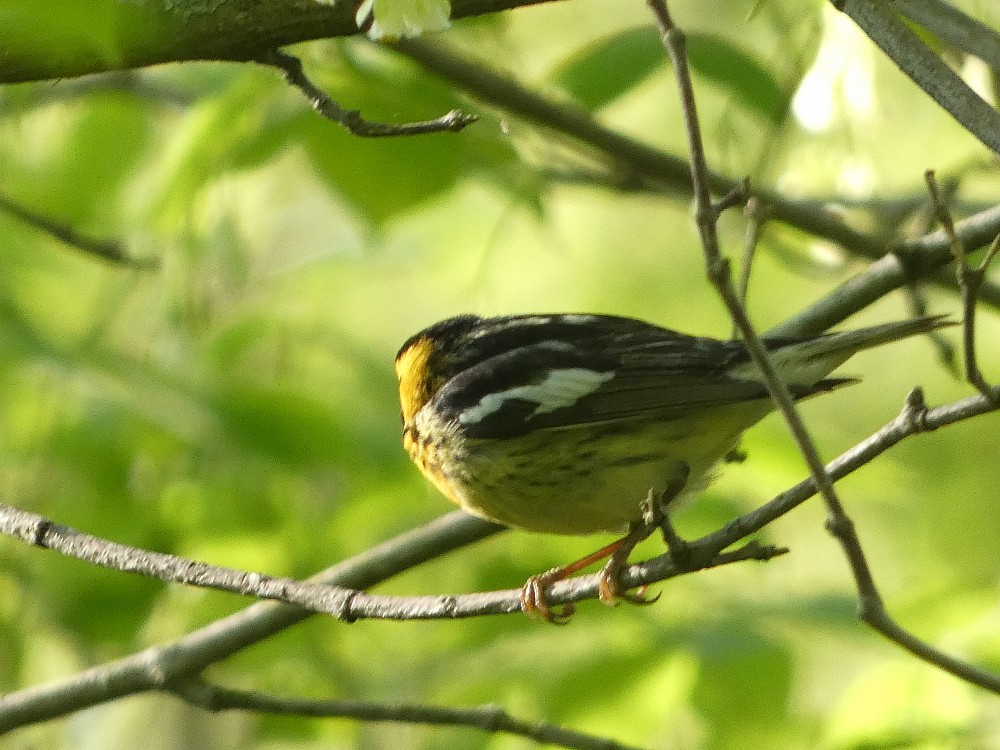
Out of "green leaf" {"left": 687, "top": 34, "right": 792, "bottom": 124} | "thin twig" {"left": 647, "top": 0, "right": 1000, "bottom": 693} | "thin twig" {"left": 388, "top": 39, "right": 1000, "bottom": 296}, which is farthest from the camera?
"thin twig" {"left": 388, "top": 39, "right": 1000, "bottom": 296}

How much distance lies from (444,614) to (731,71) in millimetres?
1936

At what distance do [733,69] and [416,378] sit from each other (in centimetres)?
137

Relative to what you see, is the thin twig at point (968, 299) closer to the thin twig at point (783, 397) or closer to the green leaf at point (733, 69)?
the thin twig at point (783, 397)

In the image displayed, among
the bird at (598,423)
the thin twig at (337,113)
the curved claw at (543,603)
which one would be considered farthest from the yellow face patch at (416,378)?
the thin twig at (337,113)

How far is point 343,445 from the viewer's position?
13.7 ft

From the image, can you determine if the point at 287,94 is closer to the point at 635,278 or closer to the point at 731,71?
the point at 731,71

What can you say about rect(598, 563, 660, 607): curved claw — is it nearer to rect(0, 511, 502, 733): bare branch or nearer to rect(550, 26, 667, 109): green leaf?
rect(0, 511, 502, 733): bare branch

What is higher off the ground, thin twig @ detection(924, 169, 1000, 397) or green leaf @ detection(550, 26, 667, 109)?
green leaf @ detection(550, 26, 667, 109)

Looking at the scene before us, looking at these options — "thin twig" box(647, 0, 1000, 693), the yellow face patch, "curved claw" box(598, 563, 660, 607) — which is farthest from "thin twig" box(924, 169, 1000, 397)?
the yellow face patch

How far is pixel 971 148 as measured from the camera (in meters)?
7.27

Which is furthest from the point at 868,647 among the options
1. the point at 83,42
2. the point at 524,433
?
the point at 83,42

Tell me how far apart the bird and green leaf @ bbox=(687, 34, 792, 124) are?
733mm

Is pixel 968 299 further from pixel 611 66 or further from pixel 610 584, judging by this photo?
pixel 611 66

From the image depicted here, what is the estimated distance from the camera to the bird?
3.42m
